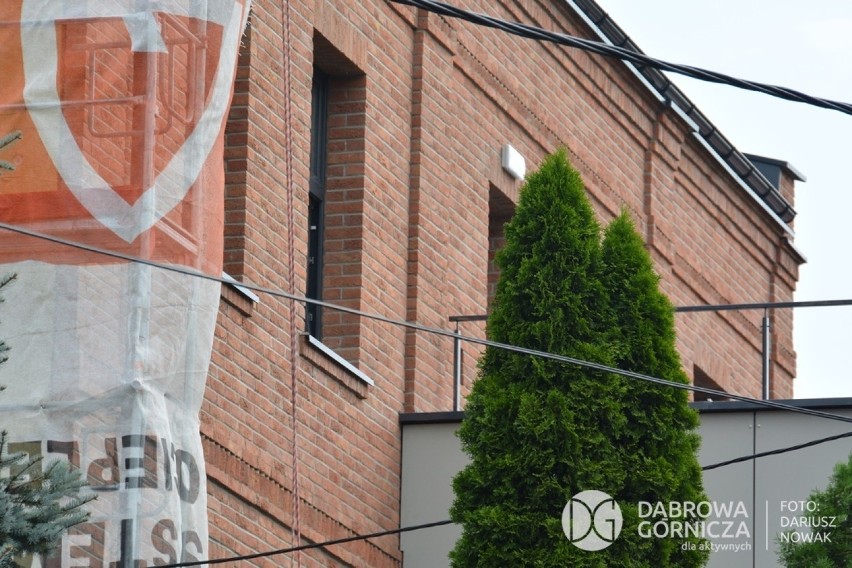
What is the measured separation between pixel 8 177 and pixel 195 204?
100cm

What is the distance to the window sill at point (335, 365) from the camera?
1497cm

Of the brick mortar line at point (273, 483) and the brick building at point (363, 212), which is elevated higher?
the brick building at point (363, 212)

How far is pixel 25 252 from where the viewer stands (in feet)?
34.9

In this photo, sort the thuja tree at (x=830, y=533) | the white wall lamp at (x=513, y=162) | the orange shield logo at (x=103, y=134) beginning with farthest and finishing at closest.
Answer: the white wall lamp at (x=513, y=162), the thuja tree at (x=830, y=533), the orange shield logo at (x=103, y=134)

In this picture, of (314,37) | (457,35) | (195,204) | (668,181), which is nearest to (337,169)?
(314,37)

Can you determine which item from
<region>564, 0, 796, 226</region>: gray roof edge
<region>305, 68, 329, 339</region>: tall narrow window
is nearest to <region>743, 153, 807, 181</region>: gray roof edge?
<region>564, 0, 796, 226</region>: gray roof edge

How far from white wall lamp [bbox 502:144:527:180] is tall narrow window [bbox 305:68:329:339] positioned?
2.74 metres

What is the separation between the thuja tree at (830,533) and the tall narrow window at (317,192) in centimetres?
400

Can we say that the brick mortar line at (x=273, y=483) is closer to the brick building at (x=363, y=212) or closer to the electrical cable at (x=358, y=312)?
the brick building at (x=363, y=212)

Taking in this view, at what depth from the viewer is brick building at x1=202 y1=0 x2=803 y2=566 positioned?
14.3 meters

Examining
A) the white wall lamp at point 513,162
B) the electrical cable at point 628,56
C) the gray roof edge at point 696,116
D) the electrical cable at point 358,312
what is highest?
the gray roof edge at point 696,116

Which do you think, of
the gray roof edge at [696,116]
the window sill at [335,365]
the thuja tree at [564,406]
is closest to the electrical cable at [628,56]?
the thuja tree at [564,406]

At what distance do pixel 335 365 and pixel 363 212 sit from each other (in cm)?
138

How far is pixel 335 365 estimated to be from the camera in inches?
605
